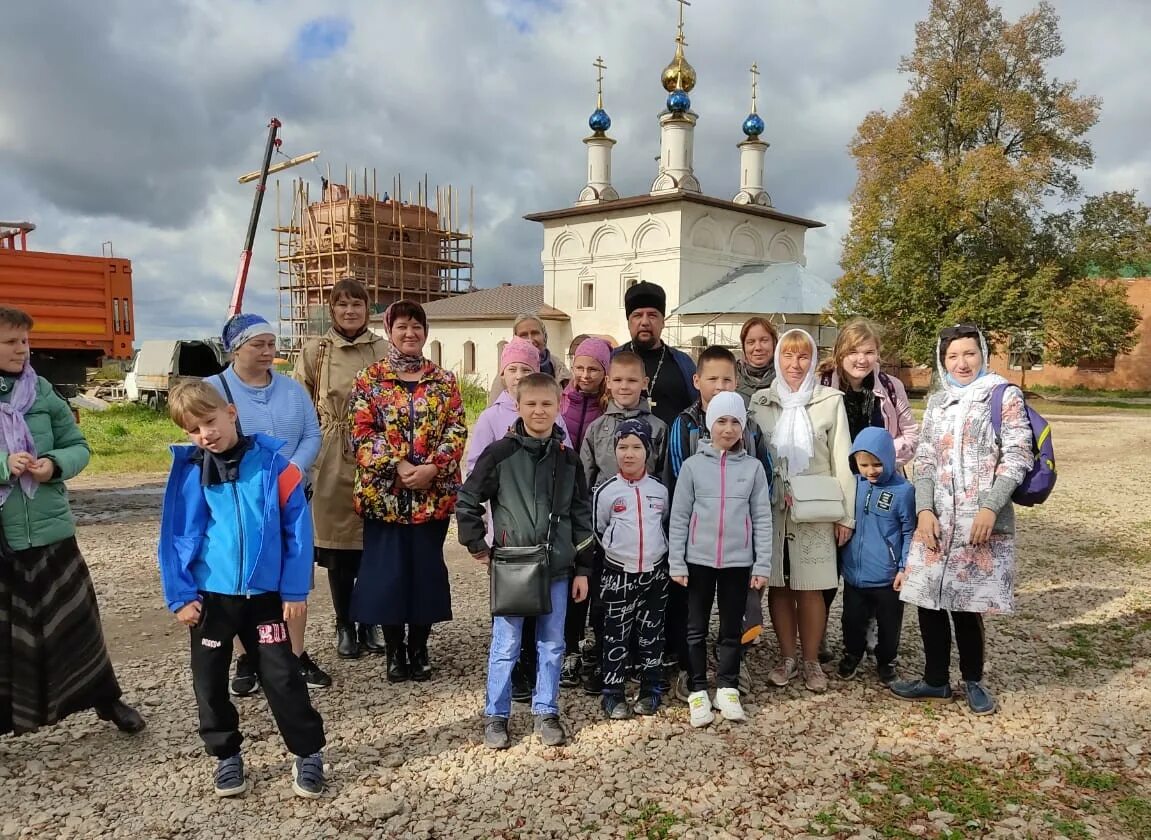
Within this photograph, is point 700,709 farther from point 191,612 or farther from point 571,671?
point 191,612

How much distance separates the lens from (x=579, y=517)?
141 inches

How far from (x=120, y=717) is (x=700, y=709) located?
8.67ft

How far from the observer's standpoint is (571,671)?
419cm

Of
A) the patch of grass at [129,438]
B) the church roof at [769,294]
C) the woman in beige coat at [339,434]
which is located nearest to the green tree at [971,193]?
the church roof at [769,294]

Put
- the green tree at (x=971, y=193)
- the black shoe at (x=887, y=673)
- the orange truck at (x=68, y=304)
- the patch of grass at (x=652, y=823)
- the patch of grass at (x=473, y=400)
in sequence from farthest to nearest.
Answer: the green tree at (x=971, y=193) < the patch of grass at (x=473, y=400) < the orange truck at (x=68, y=304) < the black shoe at (x=887, y=673) < the patch of grass at (x=652, y=823)

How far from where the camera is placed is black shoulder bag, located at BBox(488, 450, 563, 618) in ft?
11.2

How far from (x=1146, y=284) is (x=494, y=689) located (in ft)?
134

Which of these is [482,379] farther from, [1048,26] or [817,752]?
[817,752]

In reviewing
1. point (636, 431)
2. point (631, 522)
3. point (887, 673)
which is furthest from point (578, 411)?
point (887, 673)

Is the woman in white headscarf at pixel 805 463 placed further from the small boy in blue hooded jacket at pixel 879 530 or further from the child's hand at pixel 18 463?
the child's hand at pixel 18 463

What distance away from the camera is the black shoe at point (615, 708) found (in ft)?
12.3

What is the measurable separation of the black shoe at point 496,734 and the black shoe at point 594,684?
0.60 m

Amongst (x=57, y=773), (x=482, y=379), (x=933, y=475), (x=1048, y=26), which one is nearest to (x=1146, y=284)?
(x=1048, y=26)

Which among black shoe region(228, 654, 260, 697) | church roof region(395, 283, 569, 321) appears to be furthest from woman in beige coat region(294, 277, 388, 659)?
church roof region(395, 283, 569, 321)
